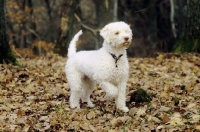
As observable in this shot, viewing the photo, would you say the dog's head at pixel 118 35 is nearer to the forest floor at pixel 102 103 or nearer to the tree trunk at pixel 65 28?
the forest floor at pixel 102 103

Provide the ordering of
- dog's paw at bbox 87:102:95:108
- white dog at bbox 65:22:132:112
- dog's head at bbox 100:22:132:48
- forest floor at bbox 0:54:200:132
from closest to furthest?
forest floor at bbox 0:54:200:132
dog's head at bbox 100:22:132:48
white dog at bbox 65:22:132:112
dog's paw at bbox 87:102:95:108

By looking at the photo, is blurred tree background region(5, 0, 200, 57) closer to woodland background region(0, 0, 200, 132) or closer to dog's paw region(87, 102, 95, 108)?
woodland background region(0, 0, 200, 132)

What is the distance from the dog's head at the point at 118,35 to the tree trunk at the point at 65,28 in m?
9.26

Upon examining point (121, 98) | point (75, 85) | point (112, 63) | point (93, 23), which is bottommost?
point (121, 98)

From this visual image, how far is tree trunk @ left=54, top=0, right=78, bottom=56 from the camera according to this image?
49.4 ft

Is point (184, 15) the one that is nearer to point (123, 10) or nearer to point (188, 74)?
point (188, 74)

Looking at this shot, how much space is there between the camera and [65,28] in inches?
596

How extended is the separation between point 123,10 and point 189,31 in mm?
14320

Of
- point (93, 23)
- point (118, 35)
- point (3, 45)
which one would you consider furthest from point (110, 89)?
point (93, 23)

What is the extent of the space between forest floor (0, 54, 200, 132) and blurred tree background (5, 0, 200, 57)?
6047 mm

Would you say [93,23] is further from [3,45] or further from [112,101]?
[112,101]

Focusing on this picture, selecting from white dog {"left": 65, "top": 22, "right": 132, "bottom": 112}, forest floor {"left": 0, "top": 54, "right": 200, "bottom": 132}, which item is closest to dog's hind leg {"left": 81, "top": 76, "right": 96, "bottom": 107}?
forest floor {"left": 0, "top": 54, "right": 200, "bottom": 132}

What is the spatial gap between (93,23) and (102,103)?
21.4m

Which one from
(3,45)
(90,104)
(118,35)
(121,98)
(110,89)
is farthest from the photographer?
(3,45)
